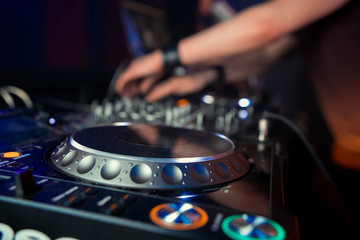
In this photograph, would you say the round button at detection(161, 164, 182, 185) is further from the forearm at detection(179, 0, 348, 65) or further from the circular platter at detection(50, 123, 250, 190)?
the forearm at detection(179, 0, 348, 65)

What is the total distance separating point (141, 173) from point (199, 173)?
8 cm

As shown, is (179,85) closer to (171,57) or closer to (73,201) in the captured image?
(171,57)

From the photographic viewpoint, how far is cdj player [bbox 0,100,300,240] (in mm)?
297

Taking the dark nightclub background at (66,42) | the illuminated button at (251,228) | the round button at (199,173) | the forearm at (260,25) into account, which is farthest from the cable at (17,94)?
the illuminated button at (251,228)

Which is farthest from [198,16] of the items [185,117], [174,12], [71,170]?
[71,170]

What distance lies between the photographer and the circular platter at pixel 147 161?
385mm

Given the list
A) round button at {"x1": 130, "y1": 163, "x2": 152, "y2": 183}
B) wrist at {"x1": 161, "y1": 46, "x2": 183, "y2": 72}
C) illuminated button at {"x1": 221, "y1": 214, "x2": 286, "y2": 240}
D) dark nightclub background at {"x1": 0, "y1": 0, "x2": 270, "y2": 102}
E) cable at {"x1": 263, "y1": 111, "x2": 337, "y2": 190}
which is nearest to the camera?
illuminated button at {"x1": 221, "y1": 214, "x2": 286, "y2": 240}

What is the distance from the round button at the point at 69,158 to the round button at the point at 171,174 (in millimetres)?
138

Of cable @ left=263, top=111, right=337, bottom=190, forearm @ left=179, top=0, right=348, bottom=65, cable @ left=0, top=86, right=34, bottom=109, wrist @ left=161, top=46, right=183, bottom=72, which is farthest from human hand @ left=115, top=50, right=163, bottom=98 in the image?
cable @ left=263, top=111, right=337, bottom=190

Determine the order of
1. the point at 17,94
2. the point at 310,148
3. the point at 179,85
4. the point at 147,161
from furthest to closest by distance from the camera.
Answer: the point at 179,85, the point at 17,94, the point at 310,148, the point at 147,161

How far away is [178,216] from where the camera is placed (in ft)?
1.00

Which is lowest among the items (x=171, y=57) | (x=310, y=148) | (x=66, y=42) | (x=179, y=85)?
(x=310, y=148)

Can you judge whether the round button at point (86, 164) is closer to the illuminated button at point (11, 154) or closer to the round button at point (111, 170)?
the round button at point (111, 170)

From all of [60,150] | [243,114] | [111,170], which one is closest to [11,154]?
[60,150]
